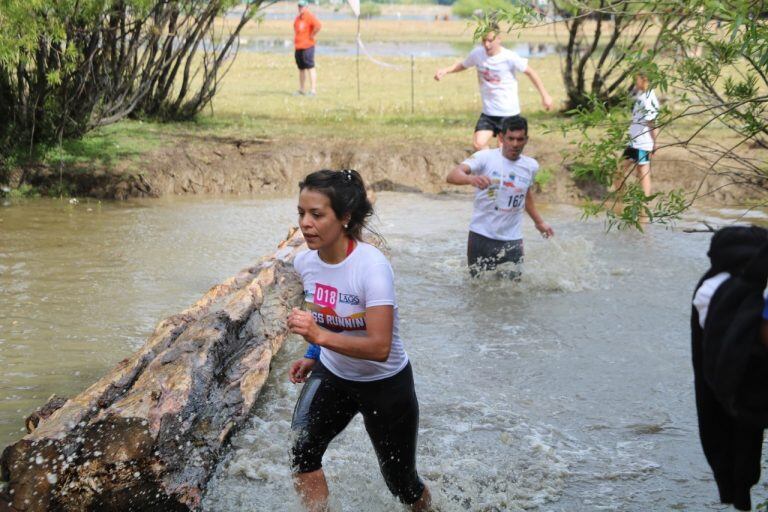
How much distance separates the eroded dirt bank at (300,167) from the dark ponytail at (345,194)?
28.5 ft

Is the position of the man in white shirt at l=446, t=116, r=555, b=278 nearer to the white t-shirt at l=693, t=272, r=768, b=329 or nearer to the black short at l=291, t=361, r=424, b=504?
the black short at l=291, t=361, r=424, b=504

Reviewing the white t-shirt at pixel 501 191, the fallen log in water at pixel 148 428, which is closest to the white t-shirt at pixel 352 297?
the fallen log in water at pixel 148 428

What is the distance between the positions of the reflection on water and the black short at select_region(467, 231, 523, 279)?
2188 cm

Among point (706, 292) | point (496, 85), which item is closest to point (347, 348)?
point (706, 292)

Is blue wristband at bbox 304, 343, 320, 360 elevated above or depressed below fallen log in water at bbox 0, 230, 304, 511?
above

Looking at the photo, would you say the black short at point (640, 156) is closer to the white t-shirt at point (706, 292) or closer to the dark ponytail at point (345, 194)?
the dark ponytail at point (345, 194)

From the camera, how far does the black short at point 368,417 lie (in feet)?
13.8

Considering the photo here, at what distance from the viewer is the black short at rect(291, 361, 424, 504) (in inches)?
166

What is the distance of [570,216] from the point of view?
12.0m

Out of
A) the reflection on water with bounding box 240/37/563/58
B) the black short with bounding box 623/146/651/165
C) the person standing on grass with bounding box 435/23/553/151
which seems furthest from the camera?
the reflection on water with bounding box 240/37/563/58

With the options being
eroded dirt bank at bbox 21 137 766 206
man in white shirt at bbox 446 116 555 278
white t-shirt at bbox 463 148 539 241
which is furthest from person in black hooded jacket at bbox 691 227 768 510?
eroded dirt bank at bbox 21 137 766 206

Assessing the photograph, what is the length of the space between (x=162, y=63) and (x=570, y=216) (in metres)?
6.26

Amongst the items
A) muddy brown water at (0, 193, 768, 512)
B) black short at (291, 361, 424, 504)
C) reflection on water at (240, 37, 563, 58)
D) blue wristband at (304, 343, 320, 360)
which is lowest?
muddy brown water at (0, 193, 768, 512)

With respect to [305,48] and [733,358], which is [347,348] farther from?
[305,48]
